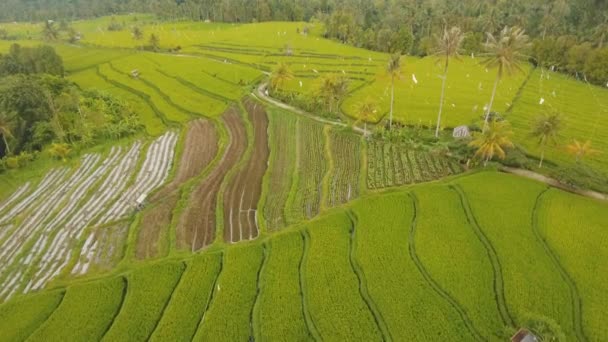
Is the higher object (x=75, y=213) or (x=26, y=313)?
(x=75, y=213)

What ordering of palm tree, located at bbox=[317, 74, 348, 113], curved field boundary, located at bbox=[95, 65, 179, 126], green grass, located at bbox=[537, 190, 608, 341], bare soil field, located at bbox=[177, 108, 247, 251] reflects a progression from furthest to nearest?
curved field boundary, located at bbox=[95, 65, 179, 126] < palm tree, located at bbox=[317, 74, 348, 113] < bare soil field, located at bbox=[177, 108, 247, 251] < green grass, located at bbox=[537, 190, 608, 341]

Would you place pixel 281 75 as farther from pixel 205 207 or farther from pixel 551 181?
pixel 551 181

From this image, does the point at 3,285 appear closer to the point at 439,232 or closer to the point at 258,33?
the point at 439,232

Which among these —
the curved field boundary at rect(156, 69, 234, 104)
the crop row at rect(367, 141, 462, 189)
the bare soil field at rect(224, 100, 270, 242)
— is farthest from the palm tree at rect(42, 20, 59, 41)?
the crop row at rect(367, 141, 462, 189)

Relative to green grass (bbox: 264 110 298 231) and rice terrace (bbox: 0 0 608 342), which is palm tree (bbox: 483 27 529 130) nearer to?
rice terrace (bbox: 0 0 608 342)

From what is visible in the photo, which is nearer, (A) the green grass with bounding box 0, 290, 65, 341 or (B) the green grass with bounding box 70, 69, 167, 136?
(A) the green grass with bounding box 0, 290, 65, 341

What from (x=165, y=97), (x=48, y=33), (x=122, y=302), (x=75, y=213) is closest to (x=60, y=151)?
(x=75, y=213)

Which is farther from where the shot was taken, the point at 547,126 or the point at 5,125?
the point at 5,125
